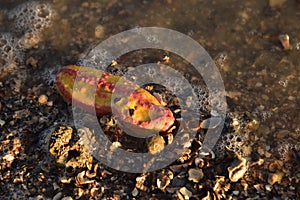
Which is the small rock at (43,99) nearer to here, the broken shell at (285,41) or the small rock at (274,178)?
the small rock at (274,178)

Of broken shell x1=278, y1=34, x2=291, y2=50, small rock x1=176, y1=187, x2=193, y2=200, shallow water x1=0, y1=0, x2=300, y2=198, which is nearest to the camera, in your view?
small rock x1=176, y1=187, x2=193, y2=200

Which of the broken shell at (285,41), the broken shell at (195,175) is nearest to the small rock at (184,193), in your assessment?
the broken shell at (195,175)

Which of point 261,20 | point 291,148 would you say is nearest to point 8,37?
point 261,20

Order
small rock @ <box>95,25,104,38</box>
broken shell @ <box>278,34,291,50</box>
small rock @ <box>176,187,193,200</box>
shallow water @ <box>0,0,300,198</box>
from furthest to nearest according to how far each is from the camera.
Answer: small rock @ <box>95,25,104,38</box> → broken shell @ <box>278,34,291,50</box> → shallow water @ <box>0,0,300,198</box> → small rock @ <box>176,187,193,200</box>

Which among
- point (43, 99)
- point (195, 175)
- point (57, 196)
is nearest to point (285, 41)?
point (195, 175)

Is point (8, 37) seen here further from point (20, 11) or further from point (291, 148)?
point (291, 148)

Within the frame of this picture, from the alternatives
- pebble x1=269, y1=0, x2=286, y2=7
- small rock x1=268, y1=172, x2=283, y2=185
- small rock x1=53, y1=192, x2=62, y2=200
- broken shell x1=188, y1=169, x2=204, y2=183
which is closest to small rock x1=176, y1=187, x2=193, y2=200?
broken shell x1=188, y1=169, x2=204, y2=183

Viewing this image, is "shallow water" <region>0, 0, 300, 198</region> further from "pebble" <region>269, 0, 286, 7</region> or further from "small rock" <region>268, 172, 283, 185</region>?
"small rock" <region>268, 172, 283, 185</region>
